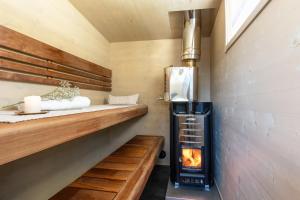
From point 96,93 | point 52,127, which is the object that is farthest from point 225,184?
point 96,93

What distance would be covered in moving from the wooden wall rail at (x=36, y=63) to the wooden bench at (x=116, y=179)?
90cm

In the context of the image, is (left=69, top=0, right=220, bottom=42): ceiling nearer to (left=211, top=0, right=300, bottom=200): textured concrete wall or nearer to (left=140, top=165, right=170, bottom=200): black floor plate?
(left=211, top=0, right=300, bottom=200): textured concrete wall

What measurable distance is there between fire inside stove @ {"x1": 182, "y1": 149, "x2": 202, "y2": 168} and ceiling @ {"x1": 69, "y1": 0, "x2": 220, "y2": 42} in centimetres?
163

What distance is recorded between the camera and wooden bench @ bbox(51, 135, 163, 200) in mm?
1126

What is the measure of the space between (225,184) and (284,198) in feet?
3.34

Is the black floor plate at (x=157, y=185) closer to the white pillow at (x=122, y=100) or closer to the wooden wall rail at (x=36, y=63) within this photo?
the white pillow at (x=122, y=100)

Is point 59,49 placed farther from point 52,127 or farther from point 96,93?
point 52,127

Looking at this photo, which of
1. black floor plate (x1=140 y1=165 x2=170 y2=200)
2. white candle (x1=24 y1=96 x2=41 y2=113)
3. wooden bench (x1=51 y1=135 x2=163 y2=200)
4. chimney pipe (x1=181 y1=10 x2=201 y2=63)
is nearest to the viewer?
white candle (x1=24 y1=96 x2=41 y2=113)

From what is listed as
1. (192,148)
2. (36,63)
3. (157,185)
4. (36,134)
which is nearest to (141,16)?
(36,63)

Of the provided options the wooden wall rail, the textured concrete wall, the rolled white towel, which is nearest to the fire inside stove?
the textured concrete wall

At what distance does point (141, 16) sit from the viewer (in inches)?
86.5

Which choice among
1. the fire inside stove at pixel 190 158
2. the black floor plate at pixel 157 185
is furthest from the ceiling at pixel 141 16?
the black floor plate at pixel 157 185

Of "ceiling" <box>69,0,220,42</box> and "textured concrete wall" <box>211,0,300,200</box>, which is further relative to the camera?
"ceiling" <box>69,0,220,42</box>

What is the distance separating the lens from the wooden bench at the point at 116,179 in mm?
1126
